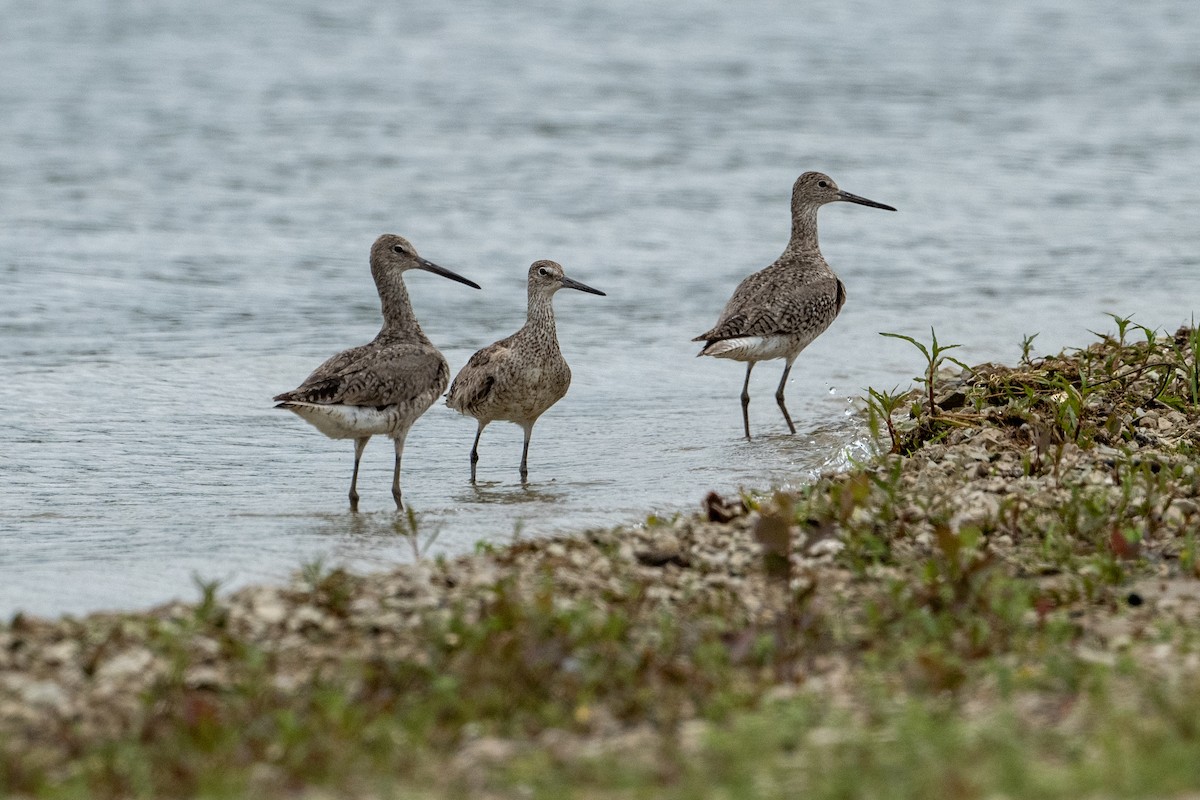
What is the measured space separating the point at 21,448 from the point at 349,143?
12.9 m

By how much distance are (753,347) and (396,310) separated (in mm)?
2468

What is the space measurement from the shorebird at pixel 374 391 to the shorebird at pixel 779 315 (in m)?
1.93

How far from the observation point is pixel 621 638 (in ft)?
19.1

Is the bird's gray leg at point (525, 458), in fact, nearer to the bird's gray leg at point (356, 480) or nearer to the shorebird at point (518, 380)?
the shorebird at point (518, 380)

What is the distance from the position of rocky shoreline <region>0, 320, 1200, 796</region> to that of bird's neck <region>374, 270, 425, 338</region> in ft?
9.82

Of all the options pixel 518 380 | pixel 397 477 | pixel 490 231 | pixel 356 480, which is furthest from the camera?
pixel 490 231

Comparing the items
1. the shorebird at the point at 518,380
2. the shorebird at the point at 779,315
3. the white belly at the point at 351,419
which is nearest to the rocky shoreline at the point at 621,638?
the white belly at the point at 351,419

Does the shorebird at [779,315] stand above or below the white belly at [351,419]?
above

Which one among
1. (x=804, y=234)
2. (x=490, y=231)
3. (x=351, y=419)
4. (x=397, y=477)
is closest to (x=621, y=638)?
(x=351, y=419)

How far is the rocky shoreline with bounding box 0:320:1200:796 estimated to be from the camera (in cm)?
500

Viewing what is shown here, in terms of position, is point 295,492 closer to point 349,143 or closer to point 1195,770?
point 1195,770

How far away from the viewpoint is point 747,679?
18.1 ft

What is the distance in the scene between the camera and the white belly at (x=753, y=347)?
36.6ft

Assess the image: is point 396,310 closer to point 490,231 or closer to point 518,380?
point 518,380
